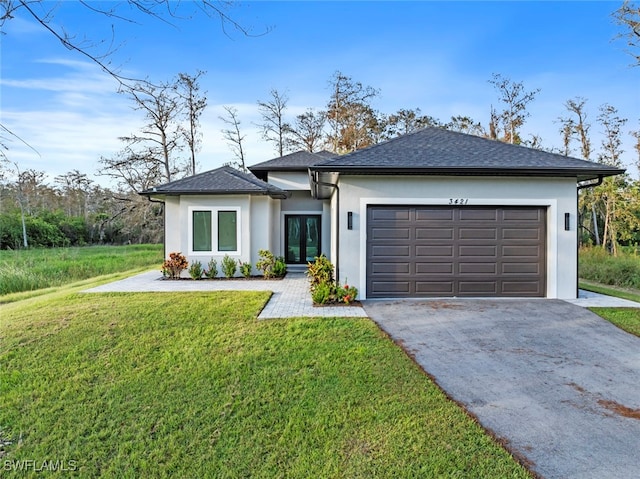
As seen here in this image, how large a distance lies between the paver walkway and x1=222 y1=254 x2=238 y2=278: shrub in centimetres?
45

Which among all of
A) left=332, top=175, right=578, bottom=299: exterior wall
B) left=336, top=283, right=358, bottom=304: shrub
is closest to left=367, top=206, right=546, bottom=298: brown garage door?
left=332, top=175, right=578, bottom=299: exterior wall

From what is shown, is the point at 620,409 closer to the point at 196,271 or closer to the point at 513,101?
the point at 196,271

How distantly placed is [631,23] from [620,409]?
11.3m

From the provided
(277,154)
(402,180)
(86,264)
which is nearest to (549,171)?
(402,180)

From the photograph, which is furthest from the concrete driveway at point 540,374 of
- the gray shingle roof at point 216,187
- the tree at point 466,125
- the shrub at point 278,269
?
the tree at point 466,125

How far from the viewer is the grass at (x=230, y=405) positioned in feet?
9.20

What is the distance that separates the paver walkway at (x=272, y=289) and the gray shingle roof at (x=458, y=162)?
3.04 metres

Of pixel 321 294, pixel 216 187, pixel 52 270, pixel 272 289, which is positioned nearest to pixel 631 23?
pixel 321 294

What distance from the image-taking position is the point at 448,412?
3455 mm

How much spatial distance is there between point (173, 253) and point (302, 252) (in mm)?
5113

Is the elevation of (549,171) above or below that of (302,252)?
above

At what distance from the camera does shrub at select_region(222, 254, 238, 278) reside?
481 inches

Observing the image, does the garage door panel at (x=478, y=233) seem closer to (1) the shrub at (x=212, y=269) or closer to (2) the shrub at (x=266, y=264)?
(2) the shrub at (x=266, y=264)

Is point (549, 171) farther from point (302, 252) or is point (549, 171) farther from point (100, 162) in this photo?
point (100, 162)
